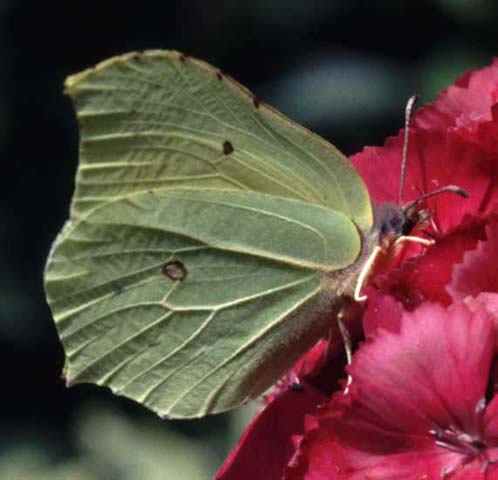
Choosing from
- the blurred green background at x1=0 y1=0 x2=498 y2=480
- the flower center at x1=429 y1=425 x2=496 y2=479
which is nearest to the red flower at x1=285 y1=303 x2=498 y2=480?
the flower center at x1=429 y1=425 x2=496 y2=479

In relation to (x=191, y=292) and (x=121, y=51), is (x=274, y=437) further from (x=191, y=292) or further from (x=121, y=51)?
(x=121, y=51)

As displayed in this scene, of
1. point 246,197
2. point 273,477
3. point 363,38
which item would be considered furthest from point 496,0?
point 273,477

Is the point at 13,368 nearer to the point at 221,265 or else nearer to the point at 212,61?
the point at 212,61

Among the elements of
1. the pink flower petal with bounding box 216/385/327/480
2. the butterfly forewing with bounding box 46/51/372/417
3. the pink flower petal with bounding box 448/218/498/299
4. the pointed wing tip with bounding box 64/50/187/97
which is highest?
the pointed wing tip with bounding box 64/50/187/97

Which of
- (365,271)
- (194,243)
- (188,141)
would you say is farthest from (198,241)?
(365,271)

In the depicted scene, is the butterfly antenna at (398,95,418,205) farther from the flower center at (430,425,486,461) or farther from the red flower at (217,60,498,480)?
the flower center at (430,425,486,461)
